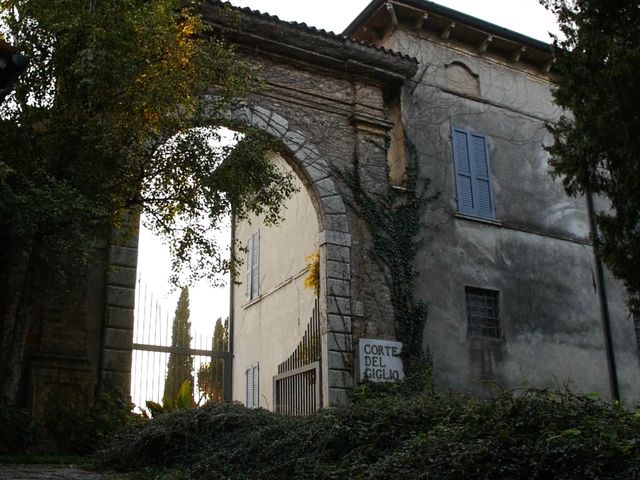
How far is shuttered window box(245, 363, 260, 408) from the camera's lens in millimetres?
15821

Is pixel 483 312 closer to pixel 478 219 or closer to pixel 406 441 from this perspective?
pixel 478 219

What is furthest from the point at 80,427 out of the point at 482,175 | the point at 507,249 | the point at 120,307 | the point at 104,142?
the point at 482,175

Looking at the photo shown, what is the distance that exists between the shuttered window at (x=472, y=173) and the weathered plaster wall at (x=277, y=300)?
2.89 metres

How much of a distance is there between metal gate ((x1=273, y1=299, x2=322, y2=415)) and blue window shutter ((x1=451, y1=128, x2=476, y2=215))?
3.38m

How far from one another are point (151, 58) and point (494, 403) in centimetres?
557

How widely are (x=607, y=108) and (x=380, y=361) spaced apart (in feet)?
17.3

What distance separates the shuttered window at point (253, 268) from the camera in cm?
1712

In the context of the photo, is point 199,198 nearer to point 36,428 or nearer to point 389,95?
point 36,428

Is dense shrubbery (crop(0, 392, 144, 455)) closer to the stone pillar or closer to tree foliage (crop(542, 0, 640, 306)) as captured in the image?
the stone pillar

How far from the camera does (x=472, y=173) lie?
14250 mm

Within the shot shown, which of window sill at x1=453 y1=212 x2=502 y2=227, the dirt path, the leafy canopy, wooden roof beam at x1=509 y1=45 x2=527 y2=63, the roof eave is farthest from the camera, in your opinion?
wooden roof beam at x1=509 y1=45 x2=527 y2=63

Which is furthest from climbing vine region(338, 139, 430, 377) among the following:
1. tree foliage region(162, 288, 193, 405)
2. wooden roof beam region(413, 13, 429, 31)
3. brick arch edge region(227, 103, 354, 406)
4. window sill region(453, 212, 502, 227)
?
tree foliage region(162, 288, 193, 405)

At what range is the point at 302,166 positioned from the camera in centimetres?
1257

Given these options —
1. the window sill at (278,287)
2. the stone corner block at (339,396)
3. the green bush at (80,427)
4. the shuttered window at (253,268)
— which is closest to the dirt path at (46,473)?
the green bush at (80,427)
